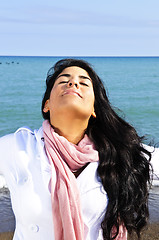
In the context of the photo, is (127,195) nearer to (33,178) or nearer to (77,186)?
(77,186)

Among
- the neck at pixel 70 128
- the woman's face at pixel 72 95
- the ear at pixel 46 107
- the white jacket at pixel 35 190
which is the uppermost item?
the woman's face at pixel 72 95

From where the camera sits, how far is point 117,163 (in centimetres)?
289

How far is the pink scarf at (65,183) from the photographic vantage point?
253cm

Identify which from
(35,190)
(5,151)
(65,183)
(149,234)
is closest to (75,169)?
(65,183)

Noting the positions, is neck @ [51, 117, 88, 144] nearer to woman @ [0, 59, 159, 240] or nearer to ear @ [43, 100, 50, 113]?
woman @ [0, 59, 159, 240]

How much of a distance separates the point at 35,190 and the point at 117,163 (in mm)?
644

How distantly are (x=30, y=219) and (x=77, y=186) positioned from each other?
1.14 ft

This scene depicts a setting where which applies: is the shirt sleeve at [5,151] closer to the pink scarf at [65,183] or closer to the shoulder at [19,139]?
the shoulder at [19,139]

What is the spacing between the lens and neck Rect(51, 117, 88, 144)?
272cm

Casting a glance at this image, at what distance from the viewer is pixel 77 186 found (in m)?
2.60

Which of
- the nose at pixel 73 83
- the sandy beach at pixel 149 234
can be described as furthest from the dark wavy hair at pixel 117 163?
the sandy beach at pixel 149 234

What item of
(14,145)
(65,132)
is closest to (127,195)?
(65,132)

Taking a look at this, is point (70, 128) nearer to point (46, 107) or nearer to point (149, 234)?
point (46, 107)

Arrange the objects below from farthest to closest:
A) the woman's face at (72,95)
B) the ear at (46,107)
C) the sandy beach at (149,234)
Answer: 1. the sandy beach at (149,234)
2. the ear at (46,107)
3. the woman's face at (72,95)
